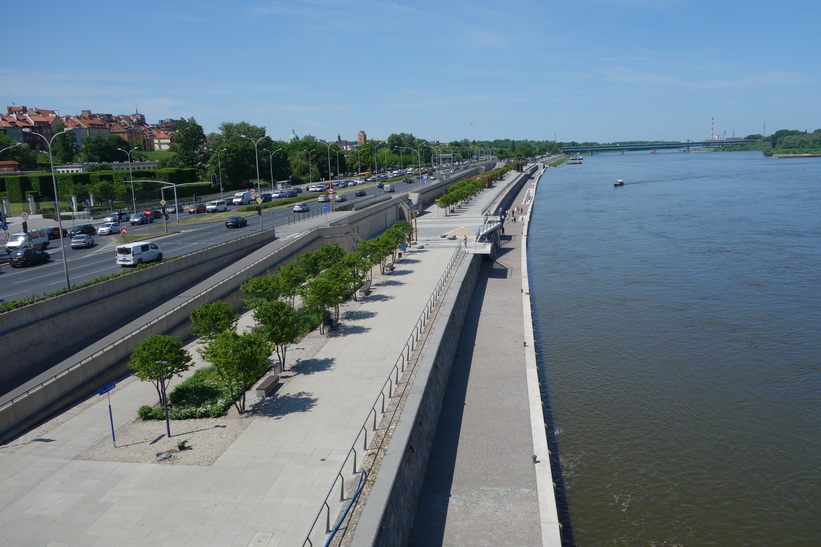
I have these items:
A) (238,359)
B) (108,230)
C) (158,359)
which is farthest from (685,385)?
(108,230)

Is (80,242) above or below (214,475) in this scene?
above

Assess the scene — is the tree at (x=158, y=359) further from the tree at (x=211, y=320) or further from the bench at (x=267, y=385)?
the tree at (x=211, y=320)

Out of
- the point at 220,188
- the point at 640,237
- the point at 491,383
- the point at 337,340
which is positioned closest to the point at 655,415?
the point at 491,383

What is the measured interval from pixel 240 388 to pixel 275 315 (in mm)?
2603

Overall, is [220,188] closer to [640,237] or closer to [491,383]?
[640,237]

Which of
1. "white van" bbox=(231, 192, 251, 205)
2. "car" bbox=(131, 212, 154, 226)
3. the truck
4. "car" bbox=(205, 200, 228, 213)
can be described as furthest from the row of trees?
"white van" bbox=(231, 192, 251, 205)

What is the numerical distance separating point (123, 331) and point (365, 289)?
10.7m

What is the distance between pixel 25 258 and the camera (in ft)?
98.5

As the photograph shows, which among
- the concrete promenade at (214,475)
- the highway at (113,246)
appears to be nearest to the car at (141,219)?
the highway at (113,246)

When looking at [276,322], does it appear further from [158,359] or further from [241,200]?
[241,200]

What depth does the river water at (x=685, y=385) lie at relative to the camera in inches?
547

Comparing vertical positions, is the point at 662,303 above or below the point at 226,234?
below

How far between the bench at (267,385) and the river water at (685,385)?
26.0ft

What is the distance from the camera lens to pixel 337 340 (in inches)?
853
